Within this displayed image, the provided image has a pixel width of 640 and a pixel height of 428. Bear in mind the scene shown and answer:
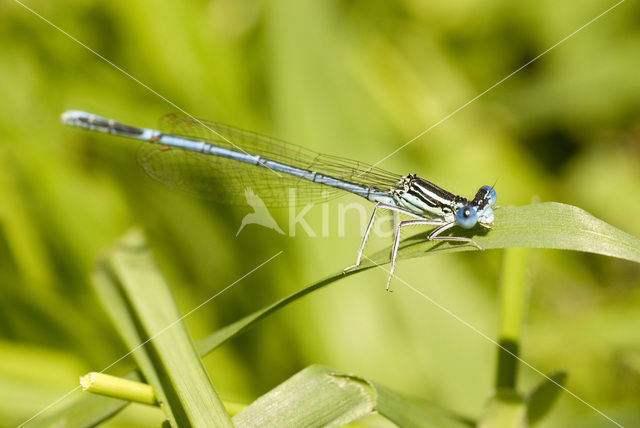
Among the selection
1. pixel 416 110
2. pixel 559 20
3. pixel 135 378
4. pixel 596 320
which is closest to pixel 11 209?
pixel 135 378

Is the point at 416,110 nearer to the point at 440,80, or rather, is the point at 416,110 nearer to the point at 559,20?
the point at 440,80

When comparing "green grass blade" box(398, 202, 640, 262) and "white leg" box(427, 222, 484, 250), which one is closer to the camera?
"green grass blade" box(398, 202, 640, 262)

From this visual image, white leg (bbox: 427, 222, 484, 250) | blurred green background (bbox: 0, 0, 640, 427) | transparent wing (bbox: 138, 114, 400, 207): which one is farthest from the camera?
transparent wing (bbox: 138, 114, 400, 207)

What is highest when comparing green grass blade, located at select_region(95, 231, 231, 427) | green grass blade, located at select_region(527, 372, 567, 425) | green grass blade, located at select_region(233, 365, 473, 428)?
green grass blade, located at select_region(95, 231, 231, 427)

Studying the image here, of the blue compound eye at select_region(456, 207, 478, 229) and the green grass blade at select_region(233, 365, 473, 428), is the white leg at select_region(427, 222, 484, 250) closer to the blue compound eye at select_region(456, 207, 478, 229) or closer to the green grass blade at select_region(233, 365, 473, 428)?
the blue compound eye at select_region(456, 207, 478, 229)

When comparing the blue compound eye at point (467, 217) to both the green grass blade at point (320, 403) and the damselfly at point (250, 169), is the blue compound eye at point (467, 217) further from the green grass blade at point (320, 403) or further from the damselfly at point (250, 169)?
the green grass blade at point (320, 403)

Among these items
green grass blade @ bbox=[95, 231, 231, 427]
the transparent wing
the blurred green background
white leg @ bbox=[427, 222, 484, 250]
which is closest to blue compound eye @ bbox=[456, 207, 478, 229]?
white leg @ bbox=[427, 222, 484, 250]
